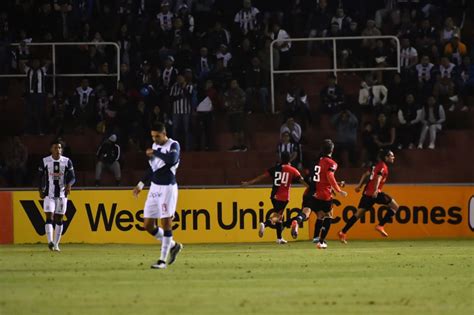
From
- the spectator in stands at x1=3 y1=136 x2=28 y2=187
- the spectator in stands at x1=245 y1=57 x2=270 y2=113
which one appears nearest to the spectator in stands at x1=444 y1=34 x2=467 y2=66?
the spectator in stands at x1=245 y1=57 x2=270 y2=113

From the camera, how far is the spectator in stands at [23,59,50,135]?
3134 centimetres

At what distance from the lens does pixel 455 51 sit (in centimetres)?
3222

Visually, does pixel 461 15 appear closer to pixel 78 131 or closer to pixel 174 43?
pixel 174 43

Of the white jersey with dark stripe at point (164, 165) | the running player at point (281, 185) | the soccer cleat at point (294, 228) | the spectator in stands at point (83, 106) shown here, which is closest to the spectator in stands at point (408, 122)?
the running player at point (281, 185)

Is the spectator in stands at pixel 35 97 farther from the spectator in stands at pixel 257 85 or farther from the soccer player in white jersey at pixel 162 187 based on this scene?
the soccer player in white jersey at pixel 162 187

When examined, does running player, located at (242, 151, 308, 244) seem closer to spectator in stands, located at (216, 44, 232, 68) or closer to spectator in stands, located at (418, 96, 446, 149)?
spectator in stands, located at (418, 96, 446, 149)

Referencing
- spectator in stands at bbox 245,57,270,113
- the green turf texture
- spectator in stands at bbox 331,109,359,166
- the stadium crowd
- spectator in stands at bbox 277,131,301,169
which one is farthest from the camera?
spectator in stands at bbox 245,57,270,113

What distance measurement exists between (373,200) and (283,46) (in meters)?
7.36

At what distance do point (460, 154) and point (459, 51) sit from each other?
2975 mm

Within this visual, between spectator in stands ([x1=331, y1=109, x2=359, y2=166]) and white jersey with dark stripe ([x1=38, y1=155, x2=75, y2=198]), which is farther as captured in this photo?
spectator in stands ([x1=331, y1=109, x2=359, y2=166])

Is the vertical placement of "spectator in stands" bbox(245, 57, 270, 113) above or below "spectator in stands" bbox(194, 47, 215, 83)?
below

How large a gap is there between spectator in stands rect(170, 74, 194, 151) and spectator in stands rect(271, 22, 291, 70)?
9.70 ft

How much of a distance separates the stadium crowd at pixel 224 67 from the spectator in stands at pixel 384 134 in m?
0.03

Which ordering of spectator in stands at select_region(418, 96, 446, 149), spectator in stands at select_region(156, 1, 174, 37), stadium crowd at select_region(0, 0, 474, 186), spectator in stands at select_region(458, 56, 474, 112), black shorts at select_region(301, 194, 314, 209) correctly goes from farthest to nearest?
spectator in stands at select_region(156, 1, 174, 37) < spectator in stands at select_region(458, 56, 474, 112) < stadium crowd at select_region(0, 0, 474, 186) < spectator in stands at select_region(418, 96, 446, 149) < black shorts at select_region(301, 194, 314, 209)
